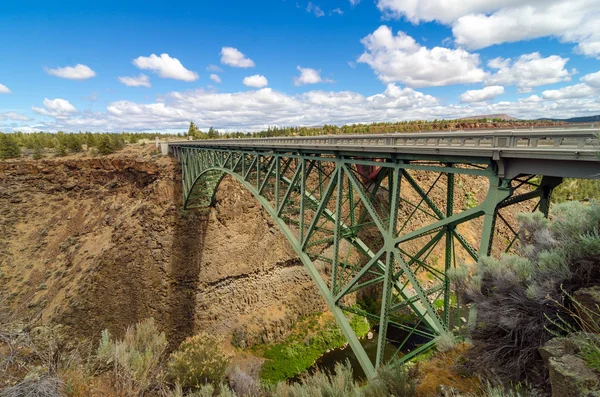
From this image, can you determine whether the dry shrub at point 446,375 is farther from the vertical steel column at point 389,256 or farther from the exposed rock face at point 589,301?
the exposed rock face at point 589,301

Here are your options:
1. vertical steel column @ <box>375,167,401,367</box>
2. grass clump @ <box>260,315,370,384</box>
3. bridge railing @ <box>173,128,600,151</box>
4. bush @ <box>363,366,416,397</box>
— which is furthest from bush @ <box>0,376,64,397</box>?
grass clump @ <box>260,315,370,384</box>

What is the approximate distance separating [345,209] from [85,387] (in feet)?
81.1

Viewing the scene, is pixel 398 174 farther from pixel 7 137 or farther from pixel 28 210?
pixel 7 137

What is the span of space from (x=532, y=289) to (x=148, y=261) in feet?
85.0

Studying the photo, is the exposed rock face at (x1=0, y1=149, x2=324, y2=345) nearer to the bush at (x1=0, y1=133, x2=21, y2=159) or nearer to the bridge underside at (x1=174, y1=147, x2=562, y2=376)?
the bridge underside at (x1=174, y1=147, x2=562, y2=376)

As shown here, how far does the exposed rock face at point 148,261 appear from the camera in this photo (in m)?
22.1

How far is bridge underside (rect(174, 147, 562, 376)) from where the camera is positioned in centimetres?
561

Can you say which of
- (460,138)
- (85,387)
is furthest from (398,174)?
(85,387)

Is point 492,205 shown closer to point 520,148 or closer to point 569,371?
point 520,148

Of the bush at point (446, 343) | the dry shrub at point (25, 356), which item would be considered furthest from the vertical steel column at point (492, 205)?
the dry shrub at point (25, 356)

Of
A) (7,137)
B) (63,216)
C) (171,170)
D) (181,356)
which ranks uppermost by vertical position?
(7,137)

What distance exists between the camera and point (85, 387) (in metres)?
6.20

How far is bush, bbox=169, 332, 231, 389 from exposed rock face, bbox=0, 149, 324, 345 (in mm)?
9555

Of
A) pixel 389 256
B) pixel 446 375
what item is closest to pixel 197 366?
pixel 389 256
